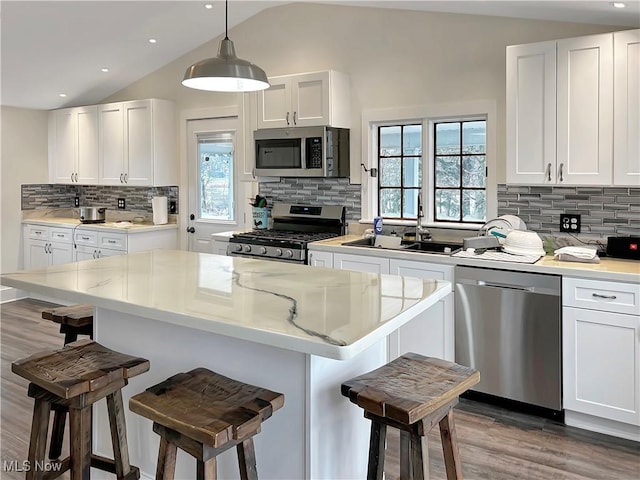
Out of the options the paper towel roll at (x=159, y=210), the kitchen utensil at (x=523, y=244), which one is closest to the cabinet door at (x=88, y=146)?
the paper towel roll at (x=159, y=210)

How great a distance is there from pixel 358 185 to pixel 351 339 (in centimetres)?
310

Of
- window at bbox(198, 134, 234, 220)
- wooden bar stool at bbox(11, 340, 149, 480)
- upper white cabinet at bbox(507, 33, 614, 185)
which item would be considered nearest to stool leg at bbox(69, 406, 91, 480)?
wooden bar stool at bbox(11, 340, 149, 480)

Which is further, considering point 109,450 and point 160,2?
point 160,2

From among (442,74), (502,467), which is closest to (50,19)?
(442,74)

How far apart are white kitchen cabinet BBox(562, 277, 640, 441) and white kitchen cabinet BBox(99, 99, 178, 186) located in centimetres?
415

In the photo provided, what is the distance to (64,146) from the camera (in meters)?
6.34

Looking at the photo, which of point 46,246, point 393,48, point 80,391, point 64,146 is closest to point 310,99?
point 393,48

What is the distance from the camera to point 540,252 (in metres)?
3.37

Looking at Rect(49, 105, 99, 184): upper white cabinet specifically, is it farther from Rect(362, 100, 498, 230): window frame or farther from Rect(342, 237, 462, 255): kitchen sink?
Rect(342, 237, 462, 255): kitchen sink

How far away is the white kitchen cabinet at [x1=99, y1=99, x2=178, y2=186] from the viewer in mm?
5555

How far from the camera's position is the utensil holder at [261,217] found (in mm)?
4969

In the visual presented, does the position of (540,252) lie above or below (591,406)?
above

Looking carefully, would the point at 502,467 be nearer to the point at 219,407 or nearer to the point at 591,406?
the point at 591,406

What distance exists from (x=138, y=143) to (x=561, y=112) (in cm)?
418
